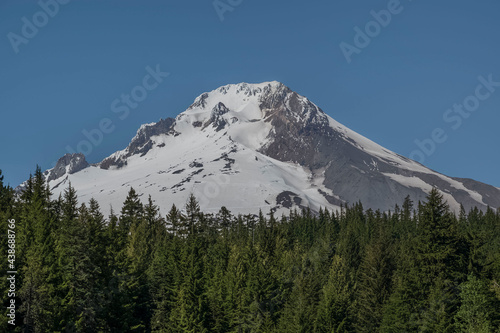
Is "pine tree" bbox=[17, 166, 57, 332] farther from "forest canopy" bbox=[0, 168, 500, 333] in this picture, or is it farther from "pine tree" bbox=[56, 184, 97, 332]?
"pine tree" bbox=[56, 184, 97, 332]

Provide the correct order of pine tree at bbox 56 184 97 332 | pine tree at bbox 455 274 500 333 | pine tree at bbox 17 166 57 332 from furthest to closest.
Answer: pine tree at bbox 56 184 97 332 < pine tree at bbox 455 274 500 333 < pine tree at bbox 17 166 57 332

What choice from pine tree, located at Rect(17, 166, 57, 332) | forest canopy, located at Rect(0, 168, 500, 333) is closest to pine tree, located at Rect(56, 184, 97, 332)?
forest canopy, located at Rect(0, 168, 500, 333)

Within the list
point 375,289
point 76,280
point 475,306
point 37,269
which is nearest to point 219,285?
point 375,289

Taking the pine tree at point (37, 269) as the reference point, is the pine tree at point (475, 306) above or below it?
below

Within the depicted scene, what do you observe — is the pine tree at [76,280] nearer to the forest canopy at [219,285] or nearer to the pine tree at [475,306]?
the forest canopy at [219,285]

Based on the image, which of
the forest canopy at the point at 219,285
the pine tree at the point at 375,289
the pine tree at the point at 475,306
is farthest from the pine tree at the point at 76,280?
the pine tree at the point at 475,306

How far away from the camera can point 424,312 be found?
63781 mm

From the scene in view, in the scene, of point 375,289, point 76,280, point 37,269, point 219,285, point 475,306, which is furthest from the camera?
point 219,285

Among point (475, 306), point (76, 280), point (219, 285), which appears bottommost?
point (475, 306)

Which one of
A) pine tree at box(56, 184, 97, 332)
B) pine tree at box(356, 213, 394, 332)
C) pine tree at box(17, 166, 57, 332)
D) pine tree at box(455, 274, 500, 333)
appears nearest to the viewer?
pine tree at box(17, 166, 57, 332)

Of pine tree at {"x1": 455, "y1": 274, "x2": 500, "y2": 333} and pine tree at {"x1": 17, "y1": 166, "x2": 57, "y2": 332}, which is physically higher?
pine tree at {"x1": 17, "y1": 166, "x2": 57, "y2": 332}

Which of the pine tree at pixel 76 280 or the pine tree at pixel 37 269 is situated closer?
the pine tree at pixel 37 269

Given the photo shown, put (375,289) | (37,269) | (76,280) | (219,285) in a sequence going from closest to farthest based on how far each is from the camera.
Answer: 1. (37,269)
2. (76,280)
3. (375,289)
4. (219,285)

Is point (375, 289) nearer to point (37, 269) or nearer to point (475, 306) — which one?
point (475, 306)
